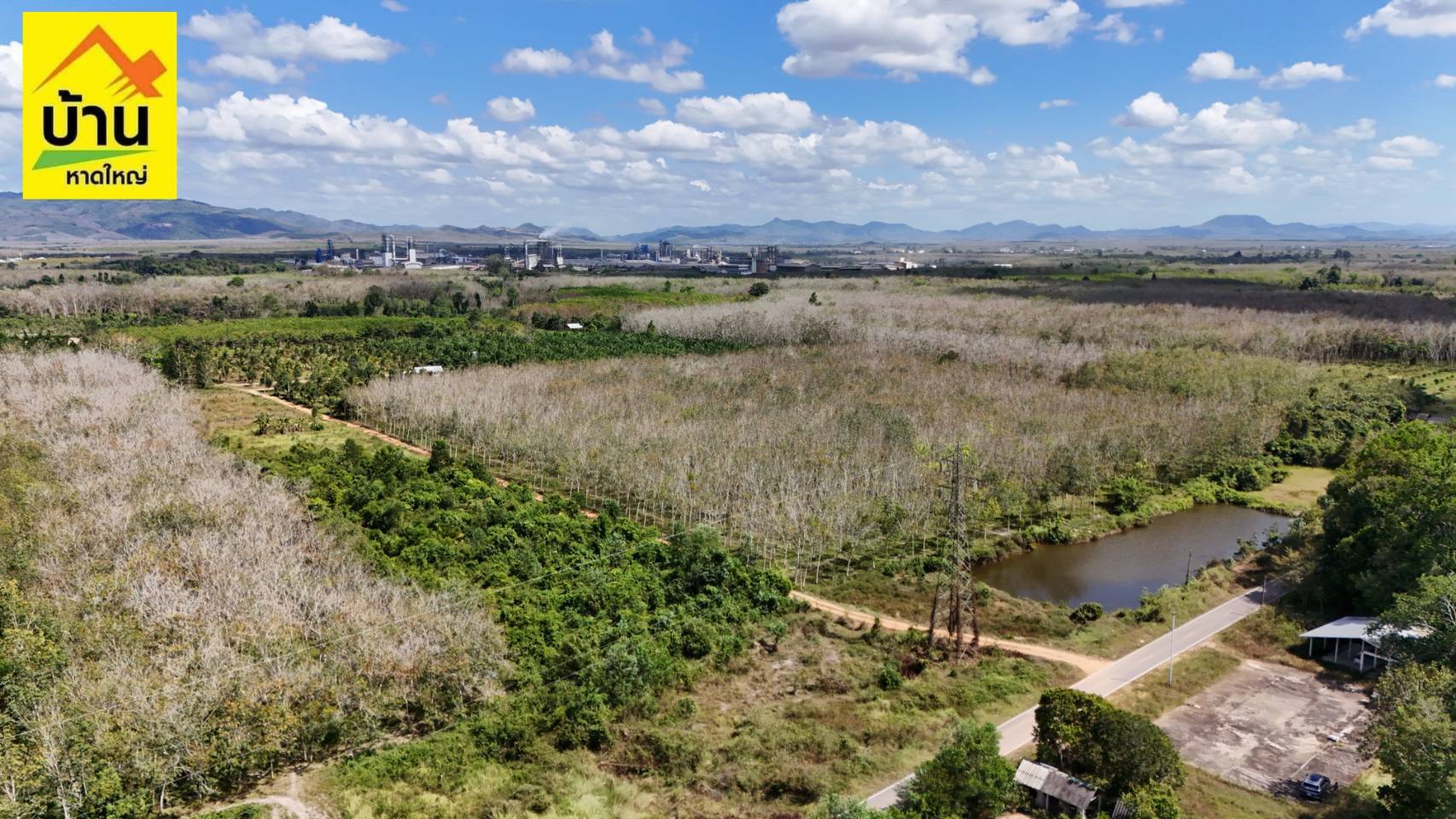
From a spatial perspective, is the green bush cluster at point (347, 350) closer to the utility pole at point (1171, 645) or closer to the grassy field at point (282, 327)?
the grassy field at point (282, 327)

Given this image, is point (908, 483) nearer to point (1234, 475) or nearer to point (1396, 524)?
point (1396, 524)

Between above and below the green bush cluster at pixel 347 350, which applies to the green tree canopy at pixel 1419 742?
below

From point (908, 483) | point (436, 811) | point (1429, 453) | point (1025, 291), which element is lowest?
point (436, 811)

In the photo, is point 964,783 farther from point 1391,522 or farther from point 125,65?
point 125,65

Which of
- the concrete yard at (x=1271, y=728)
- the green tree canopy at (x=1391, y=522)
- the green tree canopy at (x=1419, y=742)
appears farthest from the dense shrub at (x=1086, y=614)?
the green tree canopy at (x=1419, y=742)

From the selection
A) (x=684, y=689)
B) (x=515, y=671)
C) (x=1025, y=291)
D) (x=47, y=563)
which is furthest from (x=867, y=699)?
(x=1025, y=291)

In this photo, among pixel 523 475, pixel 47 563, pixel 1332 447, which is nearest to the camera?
pixel 47 563
